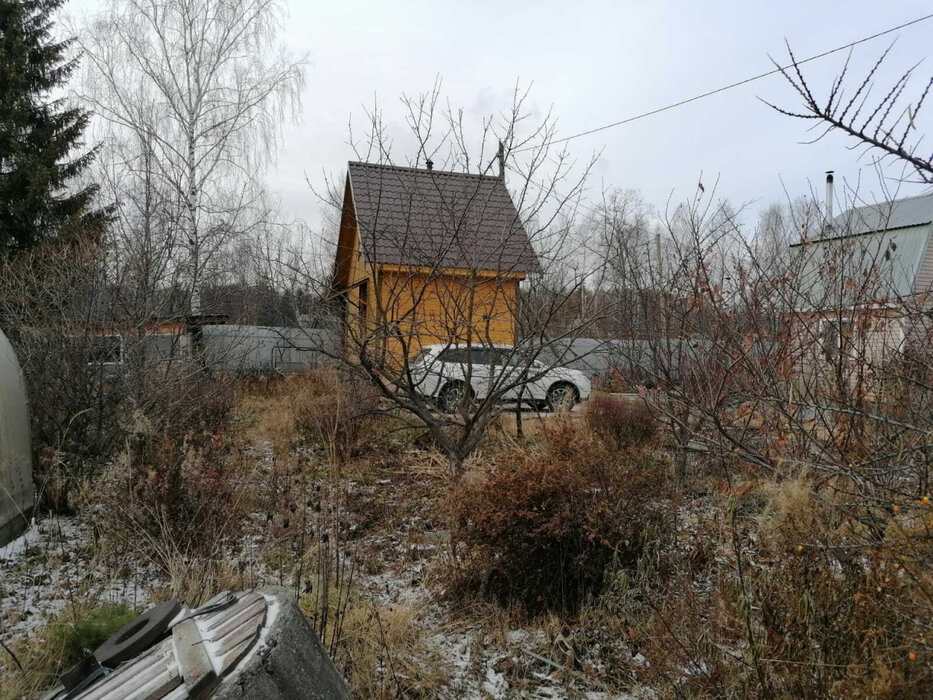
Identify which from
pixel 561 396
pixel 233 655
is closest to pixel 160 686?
pixel 233 655

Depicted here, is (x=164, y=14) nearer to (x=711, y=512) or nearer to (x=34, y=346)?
(x=34, y=346)

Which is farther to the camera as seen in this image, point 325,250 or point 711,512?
point 325,250

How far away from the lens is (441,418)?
7605 mm

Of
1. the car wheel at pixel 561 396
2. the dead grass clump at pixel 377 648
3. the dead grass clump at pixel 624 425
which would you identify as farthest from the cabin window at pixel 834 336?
the car wheel at pixel 561 396

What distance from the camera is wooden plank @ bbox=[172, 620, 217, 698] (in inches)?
84.0

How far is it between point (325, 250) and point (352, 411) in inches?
→ 74.7

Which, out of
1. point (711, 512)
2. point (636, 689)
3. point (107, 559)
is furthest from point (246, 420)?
point (636, 689)

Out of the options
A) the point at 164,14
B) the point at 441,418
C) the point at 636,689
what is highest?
the point at 164,14

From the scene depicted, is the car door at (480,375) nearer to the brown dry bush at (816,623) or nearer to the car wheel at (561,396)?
the car wheel at (561,396)

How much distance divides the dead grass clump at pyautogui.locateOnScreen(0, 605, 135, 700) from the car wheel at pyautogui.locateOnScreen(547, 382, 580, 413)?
5.89 metres

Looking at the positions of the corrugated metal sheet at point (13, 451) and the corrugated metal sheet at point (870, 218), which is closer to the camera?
the corrugated metal sheet at point (870, 218)

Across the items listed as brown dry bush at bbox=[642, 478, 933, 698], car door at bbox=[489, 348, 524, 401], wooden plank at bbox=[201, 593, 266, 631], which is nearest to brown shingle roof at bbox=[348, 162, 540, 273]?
car door at bbox=[489, 348, 524, 401]

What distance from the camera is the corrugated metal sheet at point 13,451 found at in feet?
17.4

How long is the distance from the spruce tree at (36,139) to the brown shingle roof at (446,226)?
9.28 m
